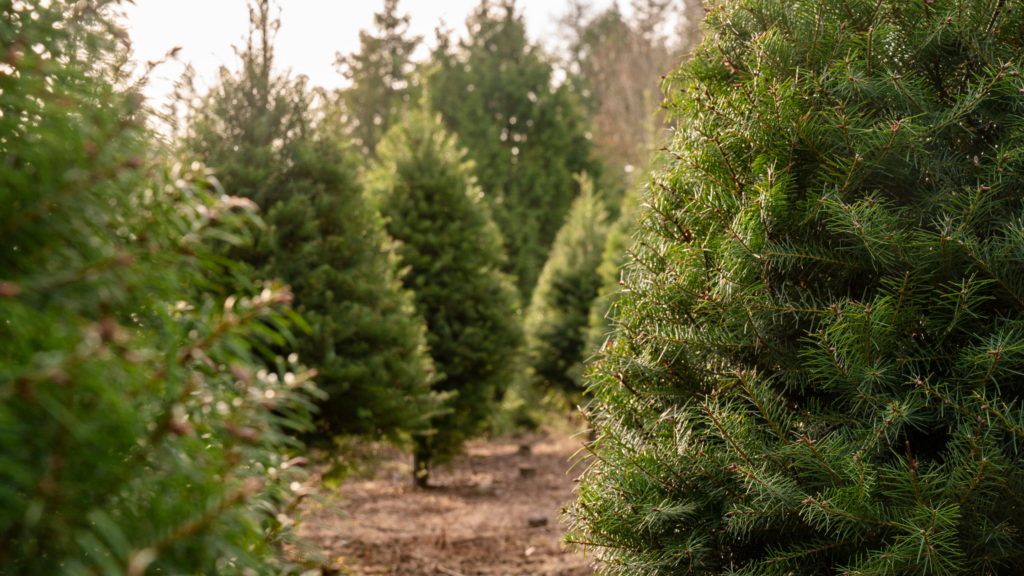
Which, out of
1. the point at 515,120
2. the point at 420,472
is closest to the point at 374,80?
the point at 515,120

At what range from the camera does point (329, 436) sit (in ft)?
18.5

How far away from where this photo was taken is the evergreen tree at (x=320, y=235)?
524 centimetres

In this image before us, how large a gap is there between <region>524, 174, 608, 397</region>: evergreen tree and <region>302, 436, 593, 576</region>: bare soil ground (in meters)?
1.95

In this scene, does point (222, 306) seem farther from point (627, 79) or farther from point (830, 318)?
point (627, 79)

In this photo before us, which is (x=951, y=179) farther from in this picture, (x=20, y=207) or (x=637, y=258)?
(x=20, y=207)

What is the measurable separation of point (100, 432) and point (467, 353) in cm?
820

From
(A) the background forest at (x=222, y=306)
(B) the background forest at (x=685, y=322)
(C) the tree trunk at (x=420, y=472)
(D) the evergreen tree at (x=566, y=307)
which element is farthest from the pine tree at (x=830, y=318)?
(D) the evergreen tree at (x=566, y=307)

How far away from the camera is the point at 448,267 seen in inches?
368

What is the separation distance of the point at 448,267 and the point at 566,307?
15.5 ft

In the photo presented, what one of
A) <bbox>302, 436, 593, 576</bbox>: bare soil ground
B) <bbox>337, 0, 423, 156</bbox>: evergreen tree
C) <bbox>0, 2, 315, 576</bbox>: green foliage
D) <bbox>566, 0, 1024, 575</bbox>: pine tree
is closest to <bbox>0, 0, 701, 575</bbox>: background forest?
<bbox>0, 2, 315, 576</bbox>: green foliage

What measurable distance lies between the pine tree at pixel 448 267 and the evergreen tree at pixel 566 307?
3.59m

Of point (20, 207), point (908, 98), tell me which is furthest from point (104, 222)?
point (908, 98)

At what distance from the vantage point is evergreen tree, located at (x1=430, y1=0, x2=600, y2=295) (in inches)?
858

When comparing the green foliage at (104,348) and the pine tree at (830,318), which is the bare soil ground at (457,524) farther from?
the green foliage at (104,348)
